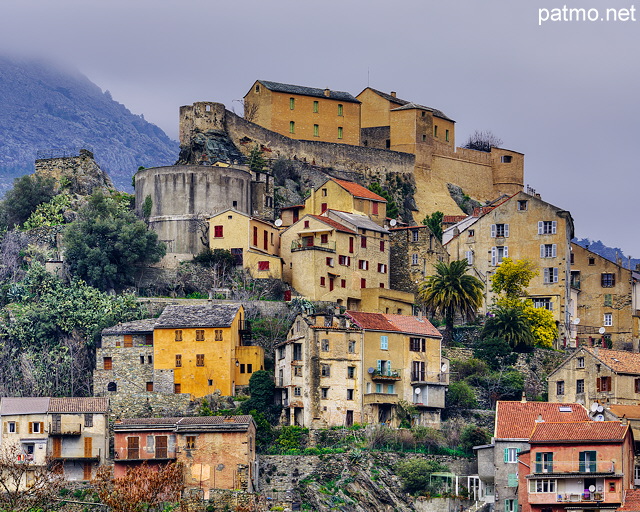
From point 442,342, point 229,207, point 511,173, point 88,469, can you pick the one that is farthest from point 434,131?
point 88,469

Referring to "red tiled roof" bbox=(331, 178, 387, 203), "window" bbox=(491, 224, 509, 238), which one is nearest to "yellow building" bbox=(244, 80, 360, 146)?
"red tiled roof" bbox=(331, 178, 387, 203)

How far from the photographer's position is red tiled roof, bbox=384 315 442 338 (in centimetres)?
8619

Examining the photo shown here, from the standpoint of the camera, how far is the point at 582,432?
2817 inches

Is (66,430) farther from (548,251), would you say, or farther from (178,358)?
(548,251)

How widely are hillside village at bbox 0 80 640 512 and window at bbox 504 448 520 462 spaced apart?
0.11 meters

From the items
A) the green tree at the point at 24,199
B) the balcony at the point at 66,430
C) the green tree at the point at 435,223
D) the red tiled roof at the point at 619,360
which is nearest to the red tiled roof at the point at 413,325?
the red tiled roof at the point at 619,360

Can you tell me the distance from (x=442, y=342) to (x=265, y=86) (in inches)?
1379

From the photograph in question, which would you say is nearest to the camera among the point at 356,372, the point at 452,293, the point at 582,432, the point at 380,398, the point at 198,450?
the point at 582,432

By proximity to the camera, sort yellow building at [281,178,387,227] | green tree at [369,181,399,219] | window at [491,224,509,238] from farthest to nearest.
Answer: green tree at [369,181,399,219] → yellow building at [281,178,387,227] → window at [491,224,509,238]

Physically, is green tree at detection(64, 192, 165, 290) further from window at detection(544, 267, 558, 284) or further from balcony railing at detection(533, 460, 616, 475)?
balcony railing at detection(533, 460, 616, 475)

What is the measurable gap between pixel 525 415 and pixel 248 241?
1033 inches

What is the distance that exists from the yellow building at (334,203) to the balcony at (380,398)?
813 inches

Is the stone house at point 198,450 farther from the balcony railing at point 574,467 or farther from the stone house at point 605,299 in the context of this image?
the stone house at point 605,299

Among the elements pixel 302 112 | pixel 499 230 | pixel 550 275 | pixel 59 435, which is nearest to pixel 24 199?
pixel 302 112
